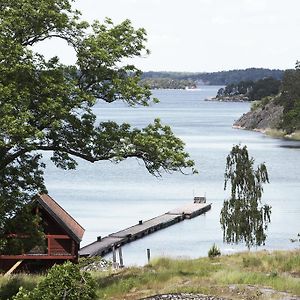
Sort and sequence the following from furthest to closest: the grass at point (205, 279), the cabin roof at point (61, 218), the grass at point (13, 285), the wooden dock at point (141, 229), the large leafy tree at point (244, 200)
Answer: the wooden dock at point (141, 229) < the large leafy tree at point (244, 200) < the cabin roof at point (61, 218) < the grass at point (13, 285) < the grass at point (205, 279)

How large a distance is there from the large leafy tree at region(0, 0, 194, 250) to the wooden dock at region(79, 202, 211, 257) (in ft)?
108

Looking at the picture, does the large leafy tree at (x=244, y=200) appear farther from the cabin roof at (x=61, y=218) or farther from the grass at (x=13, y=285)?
the grass at (x=13, y=285)

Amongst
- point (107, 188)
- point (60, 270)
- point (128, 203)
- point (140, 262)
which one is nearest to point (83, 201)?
point (128, 203)

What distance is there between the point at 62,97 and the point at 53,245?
2066 cm

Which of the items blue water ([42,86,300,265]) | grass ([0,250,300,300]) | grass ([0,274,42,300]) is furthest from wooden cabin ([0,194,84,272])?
grass ([0,274,42,300])

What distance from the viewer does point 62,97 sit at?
24797 mm

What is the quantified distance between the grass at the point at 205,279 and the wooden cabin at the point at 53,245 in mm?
12712

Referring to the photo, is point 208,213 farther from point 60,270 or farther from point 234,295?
point 60,270

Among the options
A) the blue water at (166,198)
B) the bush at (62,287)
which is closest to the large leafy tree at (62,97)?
the bush at (62,287)

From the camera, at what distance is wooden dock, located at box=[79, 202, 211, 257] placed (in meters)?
65.9

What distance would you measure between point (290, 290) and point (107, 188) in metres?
78.7

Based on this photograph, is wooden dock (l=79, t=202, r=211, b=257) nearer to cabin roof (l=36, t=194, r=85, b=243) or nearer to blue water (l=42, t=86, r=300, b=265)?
blue water (l=42, t=86, r=300, b=265)

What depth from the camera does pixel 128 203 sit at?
91250 millimetres

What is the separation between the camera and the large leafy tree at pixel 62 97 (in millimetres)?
23969
